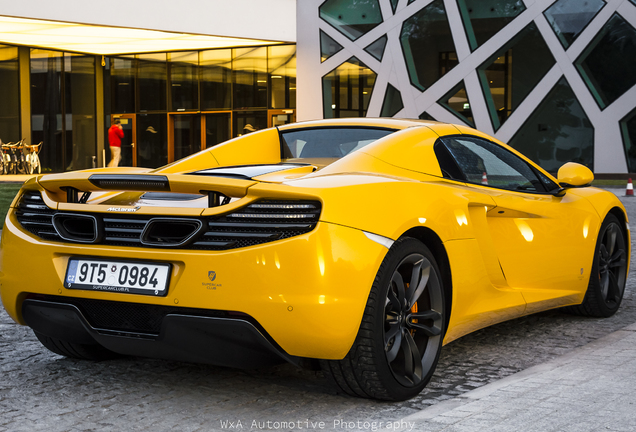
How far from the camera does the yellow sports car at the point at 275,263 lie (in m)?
2.92

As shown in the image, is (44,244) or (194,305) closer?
(194,305)

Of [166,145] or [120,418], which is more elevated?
[166,145]

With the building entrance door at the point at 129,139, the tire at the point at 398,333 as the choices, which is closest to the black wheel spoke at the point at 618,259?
the tire at the point at 398,333

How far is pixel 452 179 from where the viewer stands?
152 inches

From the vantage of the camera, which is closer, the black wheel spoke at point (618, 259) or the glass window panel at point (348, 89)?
the black wheel spoke at point (618, 259)

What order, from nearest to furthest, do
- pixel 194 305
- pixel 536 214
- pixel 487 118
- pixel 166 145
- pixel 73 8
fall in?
pixel 194 305 < pixel 536 214 < pixel 73 8 < pixel 487 118 < pixel 166 145

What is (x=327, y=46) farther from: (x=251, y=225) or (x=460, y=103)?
(x=251, y=225)

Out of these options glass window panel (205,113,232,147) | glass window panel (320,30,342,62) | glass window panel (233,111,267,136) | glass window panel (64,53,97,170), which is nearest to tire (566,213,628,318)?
glass window panel (320,30,342,62)

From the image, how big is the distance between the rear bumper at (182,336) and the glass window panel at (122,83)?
100 ft

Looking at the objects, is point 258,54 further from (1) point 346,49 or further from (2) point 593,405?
(2) point 593,405

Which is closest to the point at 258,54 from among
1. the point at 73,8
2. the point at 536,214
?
the point at 73,8

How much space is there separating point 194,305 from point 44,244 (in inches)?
30.9

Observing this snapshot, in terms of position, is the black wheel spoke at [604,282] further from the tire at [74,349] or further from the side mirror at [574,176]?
the tire at [74,349]

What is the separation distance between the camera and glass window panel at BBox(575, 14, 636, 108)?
24812 millimetres
